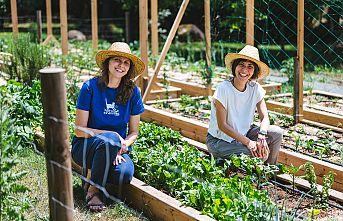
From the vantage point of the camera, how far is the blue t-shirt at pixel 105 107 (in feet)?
15.3

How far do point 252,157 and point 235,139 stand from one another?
20 cm

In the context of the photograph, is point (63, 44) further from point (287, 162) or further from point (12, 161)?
point (12, 161)

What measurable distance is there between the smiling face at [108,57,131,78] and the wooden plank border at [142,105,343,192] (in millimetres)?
1570

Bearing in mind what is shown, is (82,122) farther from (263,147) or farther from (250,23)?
(250,23)

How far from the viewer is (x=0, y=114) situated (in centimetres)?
316

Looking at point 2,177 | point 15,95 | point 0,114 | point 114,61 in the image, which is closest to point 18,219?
point 2,177

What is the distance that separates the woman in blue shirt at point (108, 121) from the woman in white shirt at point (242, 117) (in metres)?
0.69

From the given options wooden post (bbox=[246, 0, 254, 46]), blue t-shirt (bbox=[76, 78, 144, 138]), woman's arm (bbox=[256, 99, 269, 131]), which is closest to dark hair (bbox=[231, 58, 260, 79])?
woman's arm (bbox=[256, 99, 269, 131])

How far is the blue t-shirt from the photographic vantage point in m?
4.66

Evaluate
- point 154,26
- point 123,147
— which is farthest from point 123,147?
point 154,26

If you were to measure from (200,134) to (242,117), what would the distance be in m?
1.06

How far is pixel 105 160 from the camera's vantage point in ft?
14.6

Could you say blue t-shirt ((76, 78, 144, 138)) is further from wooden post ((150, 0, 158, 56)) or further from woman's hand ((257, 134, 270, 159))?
wooden post ((150, 0, 158, 56))

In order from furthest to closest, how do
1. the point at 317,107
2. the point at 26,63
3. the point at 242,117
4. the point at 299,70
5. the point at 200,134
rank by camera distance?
the point at 26,63 < the point at 317,107 < the point at 299,70 < the point at 200,134 < the point at 242,117
